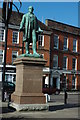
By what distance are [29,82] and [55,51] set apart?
31.0 metres

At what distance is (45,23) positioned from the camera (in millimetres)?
43188

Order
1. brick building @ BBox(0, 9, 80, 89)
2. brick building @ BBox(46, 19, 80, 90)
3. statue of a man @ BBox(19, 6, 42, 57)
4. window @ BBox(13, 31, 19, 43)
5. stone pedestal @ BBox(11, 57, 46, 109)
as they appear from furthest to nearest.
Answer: brick building @ BBox(46, 19, 80, 90), window @ BBox(13, 31, 19, 43), brick building @ BBox(0, 9, 80, 89), statue of a man @ BBox(19, 6, 42, 57), stone pedestal @ BBox(11, 57, 46, 109)

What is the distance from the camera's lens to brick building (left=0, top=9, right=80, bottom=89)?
37.1 m

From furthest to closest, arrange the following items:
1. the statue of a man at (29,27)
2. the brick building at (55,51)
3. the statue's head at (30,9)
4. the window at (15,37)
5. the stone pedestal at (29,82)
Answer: the window at (15,37) → the brick building at (55,51) → the statue's head at (30,9) → the statue of a man at (29,27) → the stone pedestal at (29,82)

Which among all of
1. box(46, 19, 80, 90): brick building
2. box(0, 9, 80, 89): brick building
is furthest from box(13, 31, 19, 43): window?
box(46, 19, 80, 90): brick building

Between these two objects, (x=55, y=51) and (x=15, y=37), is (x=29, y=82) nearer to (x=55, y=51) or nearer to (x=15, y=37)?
(x=15, y=37)

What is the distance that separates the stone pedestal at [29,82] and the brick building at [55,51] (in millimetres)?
23886

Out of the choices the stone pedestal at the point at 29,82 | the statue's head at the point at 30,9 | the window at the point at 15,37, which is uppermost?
the window at the point at 15,37

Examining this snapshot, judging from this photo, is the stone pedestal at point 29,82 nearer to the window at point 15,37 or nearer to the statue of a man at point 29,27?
the statue of a man at point 29,27

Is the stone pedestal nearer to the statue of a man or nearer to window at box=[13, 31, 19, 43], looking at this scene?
the statue of a man

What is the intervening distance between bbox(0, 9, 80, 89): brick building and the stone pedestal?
23.9 meters

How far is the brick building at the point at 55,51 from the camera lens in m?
37.1

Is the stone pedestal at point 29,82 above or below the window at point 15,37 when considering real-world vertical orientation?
below

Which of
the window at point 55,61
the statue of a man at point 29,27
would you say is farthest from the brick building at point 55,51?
the statue of a man at point 29,27
